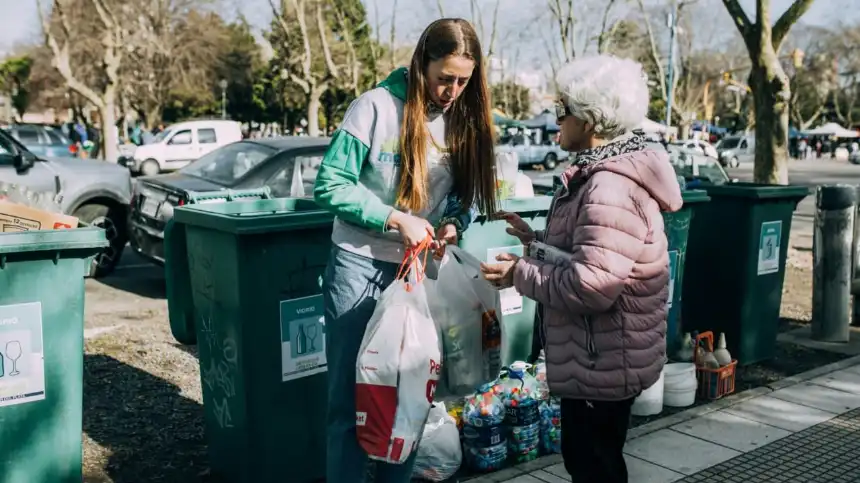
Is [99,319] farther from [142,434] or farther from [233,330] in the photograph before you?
[233,330]

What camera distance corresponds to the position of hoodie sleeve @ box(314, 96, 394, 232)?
2.63m

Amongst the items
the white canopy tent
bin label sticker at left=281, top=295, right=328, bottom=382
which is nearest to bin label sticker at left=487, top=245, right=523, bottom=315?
bin label sticker at left=281, top=295, right=328, bottom=382

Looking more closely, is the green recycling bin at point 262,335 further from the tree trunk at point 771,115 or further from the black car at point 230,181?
the tree trunk at point 771,115

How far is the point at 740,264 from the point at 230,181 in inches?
193

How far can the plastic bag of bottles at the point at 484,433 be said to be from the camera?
394 cm

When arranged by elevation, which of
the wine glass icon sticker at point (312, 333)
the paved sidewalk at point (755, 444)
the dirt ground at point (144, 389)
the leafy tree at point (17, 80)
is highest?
the leafy tree at point (17, 80)

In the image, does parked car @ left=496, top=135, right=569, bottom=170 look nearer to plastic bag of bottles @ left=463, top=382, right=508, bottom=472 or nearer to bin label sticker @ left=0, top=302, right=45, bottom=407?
plastic bag of bottles @ left=463, top=382, right=508, bottom=472

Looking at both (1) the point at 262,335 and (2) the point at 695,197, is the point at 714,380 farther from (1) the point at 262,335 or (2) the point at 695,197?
(1) the point at 262,335

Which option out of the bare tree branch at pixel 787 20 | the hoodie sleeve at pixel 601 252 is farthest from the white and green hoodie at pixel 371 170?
the bare tree branch at pixel 787 20

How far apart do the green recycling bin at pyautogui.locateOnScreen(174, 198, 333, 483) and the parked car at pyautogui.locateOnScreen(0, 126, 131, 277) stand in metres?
5.60

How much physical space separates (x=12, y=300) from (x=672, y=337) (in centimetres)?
401

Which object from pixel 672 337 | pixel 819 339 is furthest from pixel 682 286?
pixel 819 339

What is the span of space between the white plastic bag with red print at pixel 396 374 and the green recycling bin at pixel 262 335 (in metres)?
0.88

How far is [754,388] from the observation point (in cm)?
536
